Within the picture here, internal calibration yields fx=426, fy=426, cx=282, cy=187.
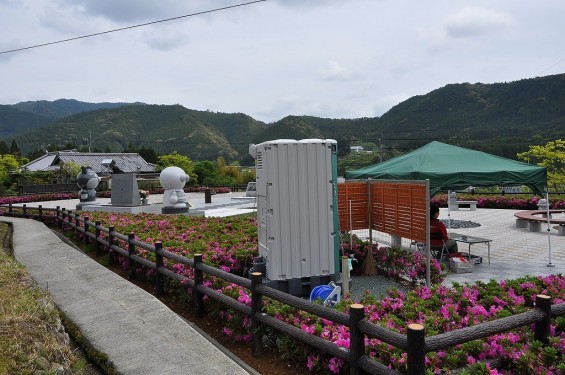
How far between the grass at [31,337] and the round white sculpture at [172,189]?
13.9 metres

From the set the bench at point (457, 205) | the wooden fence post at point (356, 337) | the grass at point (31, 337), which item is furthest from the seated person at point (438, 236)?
the bench at point (457, 205)

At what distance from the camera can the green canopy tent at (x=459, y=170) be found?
8.05 meters

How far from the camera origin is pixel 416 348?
2.77 m

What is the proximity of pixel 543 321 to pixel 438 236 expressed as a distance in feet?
18.6

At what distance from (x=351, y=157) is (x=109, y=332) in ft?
217

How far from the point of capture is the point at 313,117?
93.9 metres

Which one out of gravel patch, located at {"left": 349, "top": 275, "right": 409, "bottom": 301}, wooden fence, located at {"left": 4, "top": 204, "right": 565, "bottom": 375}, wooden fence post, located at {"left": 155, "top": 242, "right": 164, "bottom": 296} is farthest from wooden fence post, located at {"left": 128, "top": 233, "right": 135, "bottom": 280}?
gravel patch, located at {"left": 349, "top": 275, "right": 409, "bottom": 301}

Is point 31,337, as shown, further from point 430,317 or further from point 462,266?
point 462,266

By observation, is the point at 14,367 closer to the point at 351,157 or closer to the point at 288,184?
the point at 288,184

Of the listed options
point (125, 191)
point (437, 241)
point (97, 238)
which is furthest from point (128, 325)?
point (125, 191)

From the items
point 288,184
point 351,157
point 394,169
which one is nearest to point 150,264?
point 288,184

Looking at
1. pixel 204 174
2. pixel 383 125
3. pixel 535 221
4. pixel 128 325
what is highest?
pixel 383 125

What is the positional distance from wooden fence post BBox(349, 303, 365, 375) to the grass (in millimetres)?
2299

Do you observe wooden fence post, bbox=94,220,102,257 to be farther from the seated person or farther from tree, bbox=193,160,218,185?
tree, bbox=193,160,218,185
